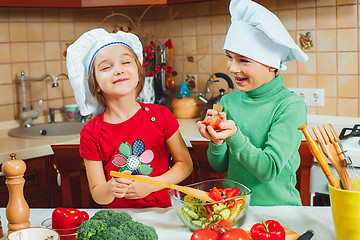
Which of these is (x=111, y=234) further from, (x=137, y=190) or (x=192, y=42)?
(x=192, y=42)

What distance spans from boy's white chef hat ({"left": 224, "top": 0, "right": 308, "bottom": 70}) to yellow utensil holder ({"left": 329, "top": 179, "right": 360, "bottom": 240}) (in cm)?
47

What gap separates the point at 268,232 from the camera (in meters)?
0.96

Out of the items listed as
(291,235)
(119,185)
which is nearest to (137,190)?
(119,185)

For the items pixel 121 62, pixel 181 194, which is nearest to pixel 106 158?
pixel 121 62

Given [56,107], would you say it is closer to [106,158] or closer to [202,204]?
[106,158]

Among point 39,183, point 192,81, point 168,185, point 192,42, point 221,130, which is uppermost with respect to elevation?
point 192,42

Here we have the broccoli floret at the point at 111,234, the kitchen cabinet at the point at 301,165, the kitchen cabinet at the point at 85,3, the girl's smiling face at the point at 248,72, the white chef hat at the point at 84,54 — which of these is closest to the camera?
the broccoli floret at the point at 111,234

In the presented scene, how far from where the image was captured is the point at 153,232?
3.00 ft

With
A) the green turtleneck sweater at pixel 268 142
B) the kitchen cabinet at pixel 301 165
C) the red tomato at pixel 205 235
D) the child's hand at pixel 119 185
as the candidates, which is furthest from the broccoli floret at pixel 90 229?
the kitchen cabinet at pixel 301 165

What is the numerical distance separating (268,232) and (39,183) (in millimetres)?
1530

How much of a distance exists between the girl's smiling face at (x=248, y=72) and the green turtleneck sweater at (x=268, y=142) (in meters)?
0.04

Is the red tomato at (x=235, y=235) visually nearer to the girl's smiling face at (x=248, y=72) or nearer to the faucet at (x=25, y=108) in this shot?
the girl's smiling face at (x=248, y=72)

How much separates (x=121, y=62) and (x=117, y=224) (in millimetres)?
651

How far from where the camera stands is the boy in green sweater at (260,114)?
126cm
